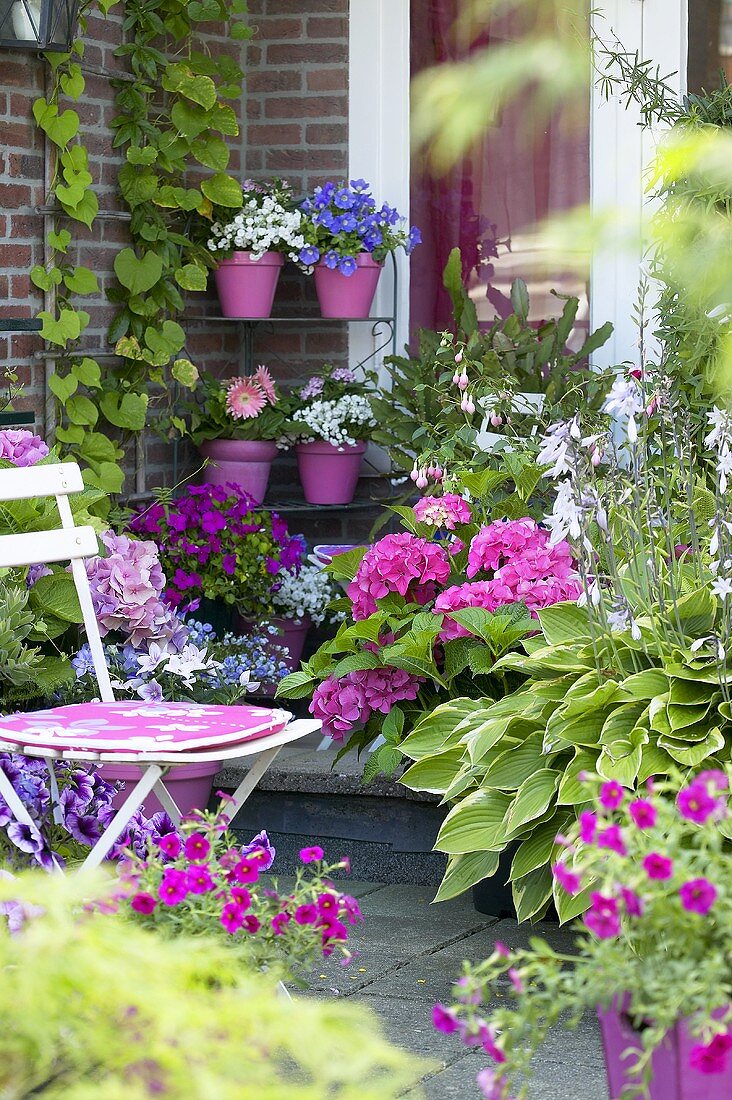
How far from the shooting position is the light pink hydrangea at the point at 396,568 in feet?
10.1

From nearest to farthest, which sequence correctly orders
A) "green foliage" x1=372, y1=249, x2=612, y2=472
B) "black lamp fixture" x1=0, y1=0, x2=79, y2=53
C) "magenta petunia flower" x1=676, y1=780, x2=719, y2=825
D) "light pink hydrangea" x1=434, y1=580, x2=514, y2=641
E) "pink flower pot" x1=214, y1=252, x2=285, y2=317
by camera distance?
"magenta petunia flower" x1=676, y1=780, x2=719, y2=825, "light pink hydrangea" x1=434, y1=580, x2=514, y2=641, "black lamp fixture" x1=0, y1=0, x2=79, y2=53, "green foliage" x1=372, y1=249, x2=612, y2=472, "pink flower pot" x1=214, y1=252, x2=285, y2=317

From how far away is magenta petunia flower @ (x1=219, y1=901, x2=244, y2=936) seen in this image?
1740 millimetres

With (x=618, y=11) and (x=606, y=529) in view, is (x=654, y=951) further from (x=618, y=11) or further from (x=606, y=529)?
(x=618, y=11)

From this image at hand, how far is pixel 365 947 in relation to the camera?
2830 millimetres

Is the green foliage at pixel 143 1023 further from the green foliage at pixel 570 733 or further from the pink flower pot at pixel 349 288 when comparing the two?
the pink flower pot at pixel 349 288

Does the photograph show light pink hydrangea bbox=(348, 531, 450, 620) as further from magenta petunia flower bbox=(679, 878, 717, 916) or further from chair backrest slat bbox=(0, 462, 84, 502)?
magenta petunia flower bbox=(679, 878, 717, 916)

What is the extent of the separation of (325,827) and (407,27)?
248cm

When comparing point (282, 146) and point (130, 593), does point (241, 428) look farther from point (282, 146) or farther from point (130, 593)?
point (130, 593)

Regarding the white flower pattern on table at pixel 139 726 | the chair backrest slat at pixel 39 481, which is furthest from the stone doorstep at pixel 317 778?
the chair backrest slat at pixel 39 481

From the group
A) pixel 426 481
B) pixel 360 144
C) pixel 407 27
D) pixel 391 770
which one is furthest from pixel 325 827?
pixel 407 27

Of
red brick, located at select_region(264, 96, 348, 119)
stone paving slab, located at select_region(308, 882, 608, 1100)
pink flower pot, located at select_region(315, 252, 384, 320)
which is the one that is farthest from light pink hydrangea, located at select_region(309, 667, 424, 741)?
red brick, located at select_region(264, 96, 348, 119)

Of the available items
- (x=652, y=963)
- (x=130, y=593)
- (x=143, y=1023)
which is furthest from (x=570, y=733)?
(x=143, y=1023)

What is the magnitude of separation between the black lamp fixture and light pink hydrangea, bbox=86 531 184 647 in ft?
3.96

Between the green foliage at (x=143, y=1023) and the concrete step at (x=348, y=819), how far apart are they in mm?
1991
